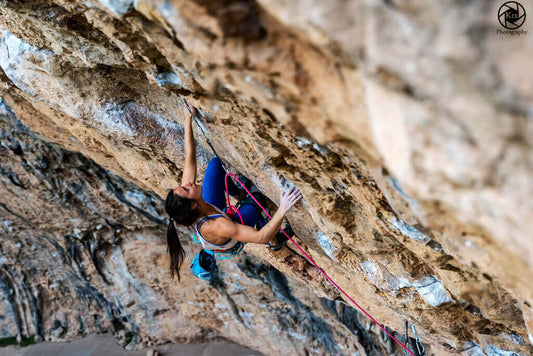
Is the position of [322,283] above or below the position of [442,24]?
below

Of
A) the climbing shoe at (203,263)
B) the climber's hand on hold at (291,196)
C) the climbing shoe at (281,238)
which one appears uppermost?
the climber's hand on hold at (291,196)

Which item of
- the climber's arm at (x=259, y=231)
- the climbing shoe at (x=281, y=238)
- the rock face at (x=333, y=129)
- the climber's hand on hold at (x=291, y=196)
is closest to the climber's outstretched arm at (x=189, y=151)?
the rock face at (x=333, y=129)

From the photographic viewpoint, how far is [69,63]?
2629mm

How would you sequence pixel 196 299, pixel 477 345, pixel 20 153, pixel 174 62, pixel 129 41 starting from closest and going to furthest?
pixel 174 62 → pixel 129 41 → pixel 477 345 → pixel 20 153 → pixel 196 299

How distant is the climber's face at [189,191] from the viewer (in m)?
2.15

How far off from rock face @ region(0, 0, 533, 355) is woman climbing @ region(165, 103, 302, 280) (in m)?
0.13

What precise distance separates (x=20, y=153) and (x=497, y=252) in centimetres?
499

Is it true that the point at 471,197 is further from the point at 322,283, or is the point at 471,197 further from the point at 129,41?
the point at 322,283

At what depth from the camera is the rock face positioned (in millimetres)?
1015

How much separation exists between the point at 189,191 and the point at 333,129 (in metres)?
1.00

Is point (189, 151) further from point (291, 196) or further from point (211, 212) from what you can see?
point (291, 196)

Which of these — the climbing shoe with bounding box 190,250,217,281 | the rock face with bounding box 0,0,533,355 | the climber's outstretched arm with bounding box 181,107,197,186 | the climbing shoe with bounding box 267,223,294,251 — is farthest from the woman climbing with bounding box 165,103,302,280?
the climbing shoe with bounding box 190,250,217,281

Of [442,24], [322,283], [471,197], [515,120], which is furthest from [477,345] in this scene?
[442,24]

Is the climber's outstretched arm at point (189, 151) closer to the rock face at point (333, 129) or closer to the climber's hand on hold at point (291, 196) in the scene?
the rock face at point (333, 129)
